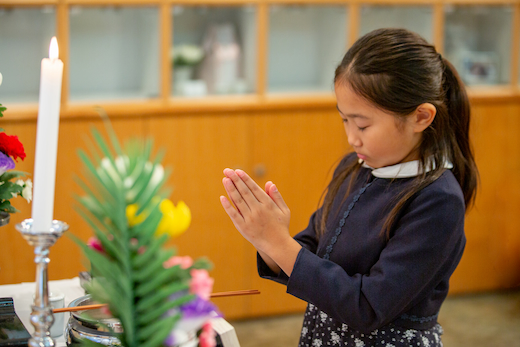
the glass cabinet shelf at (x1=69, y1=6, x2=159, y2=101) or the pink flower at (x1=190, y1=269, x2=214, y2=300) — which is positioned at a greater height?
the glass cabinet shelf at (x1=69, y1=6, x2=159, y2=101)

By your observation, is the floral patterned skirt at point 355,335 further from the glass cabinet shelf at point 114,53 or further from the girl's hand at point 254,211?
the glass cabinet shelf at point 114,53

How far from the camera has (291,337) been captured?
287 centimetres

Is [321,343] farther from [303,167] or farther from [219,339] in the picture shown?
[303,167]

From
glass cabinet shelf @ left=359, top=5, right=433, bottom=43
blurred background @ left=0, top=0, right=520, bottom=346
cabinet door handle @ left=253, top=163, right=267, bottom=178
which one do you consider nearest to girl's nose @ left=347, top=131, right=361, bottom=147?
blurred background @ left=0, top=0, right=520, bottom=346

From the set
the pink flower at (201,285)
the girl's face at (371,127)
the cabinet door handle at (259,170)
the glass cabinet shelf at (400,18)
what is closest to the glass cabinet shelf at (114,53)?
the cabinet door handle at (259,170)

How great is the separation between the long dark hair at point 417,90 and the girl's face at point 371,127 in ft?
0.04

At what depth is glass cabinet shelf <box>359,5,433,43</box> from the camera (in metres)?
3.16

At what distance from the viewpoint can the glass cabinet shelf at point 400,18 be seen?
316cm

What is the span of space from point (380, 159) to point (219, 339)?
48 cm

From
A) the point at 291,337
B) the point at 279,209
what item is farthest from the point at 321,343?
the point at 291,337

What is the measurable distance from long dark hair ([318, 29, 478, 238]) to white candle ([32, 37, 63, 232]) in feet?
2.14

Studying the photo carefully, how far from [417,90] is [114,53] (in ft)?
6.85

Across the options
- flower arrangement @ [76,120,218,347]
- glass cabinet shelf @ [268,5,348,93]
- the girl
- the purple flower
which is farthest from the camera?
glass cabinet shelf @ [268,5,348,93]

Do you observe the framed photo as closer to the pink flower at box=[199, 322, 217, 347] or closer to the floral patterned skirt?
the floral patterned skirt
